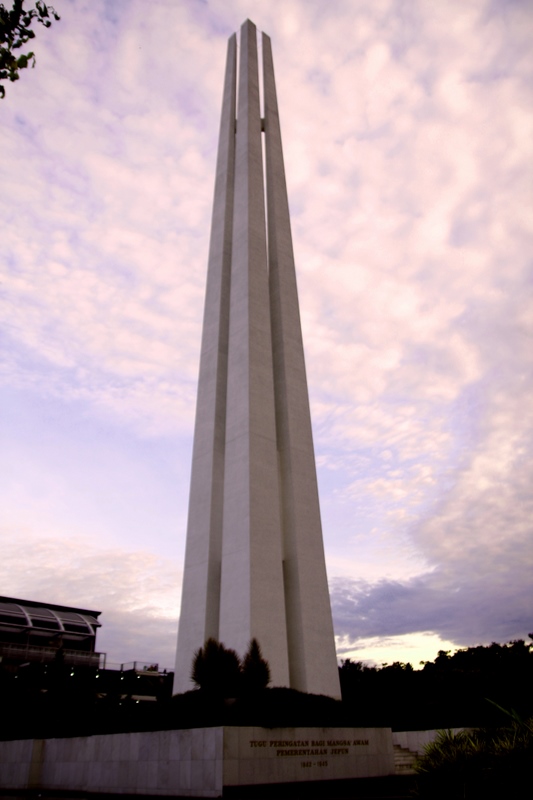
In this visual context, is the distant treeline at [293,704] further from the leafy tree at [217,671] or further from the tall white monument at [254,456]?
the tall white monument at [254,456]

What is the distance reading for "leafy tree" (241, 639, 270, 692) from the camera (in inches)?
548

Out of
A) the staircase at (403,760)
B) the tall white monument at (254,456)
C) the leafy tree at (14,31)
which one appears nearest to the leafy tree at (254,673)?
the tall white monument at (254,456)

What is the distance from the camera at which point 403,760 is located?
17156 mm

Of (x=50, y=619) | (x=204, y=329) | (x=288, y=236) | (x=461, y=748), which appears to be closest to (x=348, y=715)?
(x=461, y=748)

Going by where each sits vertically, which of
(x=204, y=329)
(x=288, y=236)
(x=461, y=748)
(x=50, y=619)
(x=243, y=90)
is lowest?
(x=461, y=748)

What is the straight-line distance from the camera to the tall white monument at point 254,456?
61.7ft

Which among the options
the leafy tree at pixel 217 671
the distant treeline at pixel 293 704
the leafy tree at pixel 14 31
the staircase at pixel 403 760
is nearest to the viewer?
the leafy tree at pixel 14 31

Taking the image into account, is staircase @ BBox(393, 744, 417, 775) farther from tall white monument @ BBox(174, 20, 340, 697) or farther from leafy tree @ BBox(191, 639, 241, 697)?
leafy tree @ BBox(191, 639, 241, 697)

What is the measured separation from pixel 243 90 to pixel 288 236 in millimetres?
7556

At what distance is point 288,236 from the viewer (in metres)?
26.5

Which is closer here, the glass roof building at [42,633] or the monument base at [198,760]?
the monument base at [198,760]

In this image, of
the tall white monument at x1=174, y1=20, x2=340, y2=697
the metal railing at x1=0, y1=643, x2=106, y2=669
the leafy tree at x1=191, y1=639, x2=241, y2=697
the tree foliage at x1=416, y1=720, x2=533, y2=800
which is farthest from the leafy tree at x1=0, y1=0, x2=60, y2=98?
the metal railing at x1=0, y1=643, x2=106, y2=669

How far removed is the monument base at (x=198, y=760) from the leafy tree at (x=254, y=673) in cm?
127

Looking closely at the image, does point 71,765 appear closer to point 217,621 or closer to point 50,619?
point 217,621
